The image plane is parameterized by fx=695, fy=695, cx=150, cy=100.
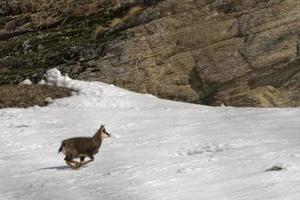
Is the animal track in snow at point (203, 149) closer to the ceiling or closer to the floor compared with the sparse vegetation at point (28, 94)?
closer to the ceiling

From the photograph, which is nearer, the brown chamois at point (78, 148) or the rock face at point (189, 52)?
the brown chamois at point (78, 148)

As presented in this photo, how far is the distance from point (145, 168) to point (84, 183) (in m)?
1.41

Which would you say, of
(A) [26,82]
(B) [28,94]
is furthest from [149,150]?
(A) [26,82]

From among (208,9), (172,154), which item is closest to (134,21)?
(208,9)

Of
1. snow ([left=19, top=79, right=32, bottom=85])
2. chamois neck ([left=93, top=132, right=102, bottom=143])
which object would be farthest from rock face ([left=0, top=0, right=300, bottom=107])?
chamois neck ([left=93, top=132, right=102, bottom=143])

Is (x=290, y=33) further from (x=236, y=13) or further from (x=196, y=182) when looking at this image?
(x=196, y=182)

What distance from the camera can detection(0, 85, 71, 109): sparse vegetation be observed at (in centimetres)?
2592

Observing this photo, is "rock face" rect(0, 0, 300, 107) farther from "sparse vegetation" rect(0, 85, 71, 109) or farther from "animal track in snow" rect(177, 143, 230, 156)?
"animal track in snow" rect(177, 143, 230, 156)

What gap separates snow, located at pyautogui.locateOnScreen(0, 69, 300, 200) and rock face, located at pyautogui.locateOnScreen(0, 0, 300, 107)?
1211 millimetres

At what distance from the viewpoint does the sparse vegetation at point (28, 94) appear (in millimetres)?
25922

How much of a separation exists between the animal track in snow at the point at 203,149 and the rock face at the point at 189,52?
929 centimetres

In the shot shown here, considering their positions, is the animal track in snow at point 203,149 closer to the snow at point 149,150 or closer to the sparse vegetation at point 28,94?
the snow at point 149,150

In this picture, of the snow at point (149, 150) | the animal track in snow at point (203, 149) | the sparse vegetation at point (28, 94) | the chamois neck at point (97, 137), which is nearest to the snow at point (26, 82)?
the sparse vegetation at point (28, 94)

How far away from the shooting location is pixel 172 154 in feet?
51.8
